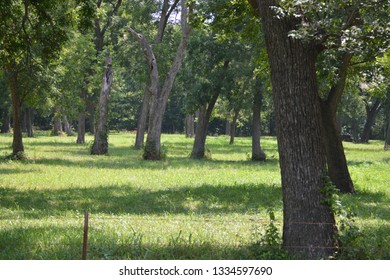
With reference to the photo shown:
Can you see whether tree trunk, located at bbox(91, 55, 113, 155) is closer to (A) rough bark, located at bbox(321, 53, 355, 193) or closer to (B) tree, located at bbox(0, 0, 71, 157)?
(B) tree, located at bbox(0, 0, 71, 157)

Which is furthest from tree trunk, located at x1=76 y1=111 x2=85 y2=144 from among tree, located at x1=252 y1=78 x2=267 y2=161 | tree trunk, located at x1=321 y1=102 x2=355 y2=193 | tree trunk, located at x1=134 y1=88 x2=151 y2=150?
tree trunk, located at x1=321 y1=102 x2=355 y2=193

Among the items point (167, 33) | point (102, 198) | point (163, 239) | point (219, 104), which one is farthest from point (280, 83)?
point (219, 104)

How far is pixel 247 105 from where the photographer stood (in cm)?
3509

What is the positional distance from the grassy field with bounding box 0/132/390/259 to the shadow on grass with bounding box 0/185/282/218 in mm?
27

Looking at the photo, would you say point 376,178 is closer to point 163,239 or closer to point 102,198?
point 102,198

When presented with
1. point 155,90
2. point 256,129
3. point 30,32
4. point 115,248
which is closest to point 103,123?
point 155,90

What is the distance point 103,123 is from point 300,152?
2837 cm

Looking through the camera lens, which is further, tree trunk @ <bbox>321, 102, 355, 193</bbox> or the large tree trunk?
tree trunk @ <bbox>321, 102, 355, 193</bbox>

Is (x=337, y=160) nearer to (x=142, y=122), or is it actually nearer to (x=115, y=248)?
(x=115, y=248)

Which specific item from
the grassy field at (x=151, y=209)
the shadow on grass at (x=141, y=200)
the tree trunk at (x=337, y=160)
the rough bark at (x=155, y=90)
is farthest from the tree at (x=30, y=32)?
the rough bark at (x=155, y=90)

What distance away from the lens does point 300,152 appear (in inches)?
365

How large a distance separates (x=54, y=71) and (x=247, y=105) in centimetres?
1156

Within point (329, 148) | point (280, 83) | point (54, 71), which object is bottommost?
point (329, 148)

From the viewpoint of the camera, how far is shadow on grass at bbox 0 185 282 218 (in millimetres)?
14820
